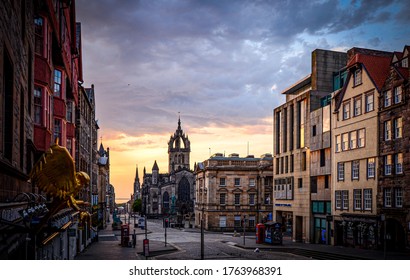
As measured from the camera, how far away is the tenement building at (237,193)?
70.1 m

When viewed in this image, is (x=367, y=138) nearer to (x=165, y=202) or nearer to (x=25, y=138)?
(x=25, y=138)

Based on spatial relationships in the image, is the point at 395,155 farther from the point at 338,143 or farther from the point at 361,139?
the point at 338,143

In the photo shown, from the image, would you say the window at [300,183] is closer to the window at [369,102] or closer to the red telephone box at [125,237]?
the window at [369,102]

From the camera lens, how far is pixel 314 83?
4447 cm

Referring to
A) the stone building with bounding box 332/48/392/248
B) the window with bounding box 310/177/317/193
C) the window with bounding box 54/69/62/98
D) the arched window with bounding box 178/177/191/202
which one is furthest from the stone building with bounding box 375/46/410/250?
the arched window with bounding box 178/177/191/202

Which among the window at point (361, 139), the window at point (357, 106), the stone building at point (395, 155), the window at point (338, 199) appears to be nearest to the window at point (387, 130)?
the stone building at point (395, 155)

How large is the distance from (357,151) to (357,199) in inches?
136

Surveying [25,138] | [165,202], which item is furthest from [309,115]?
[165,202]

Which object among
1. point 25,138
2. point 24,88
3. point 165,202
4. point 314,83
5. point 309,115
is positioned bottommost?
point 165,202

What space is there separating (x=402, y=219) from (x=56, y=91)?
21.8 m

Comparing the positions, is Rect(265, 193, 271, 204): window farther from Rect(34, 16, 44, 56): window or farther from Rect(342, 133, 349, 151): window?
Rect(34, 16, 44, 56): window

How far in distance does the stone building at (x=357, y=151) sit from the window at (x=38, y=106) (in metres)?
23.8

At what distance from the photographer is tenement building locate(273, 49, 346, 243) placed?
136ft

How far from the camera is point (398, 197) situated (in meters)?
31.7
